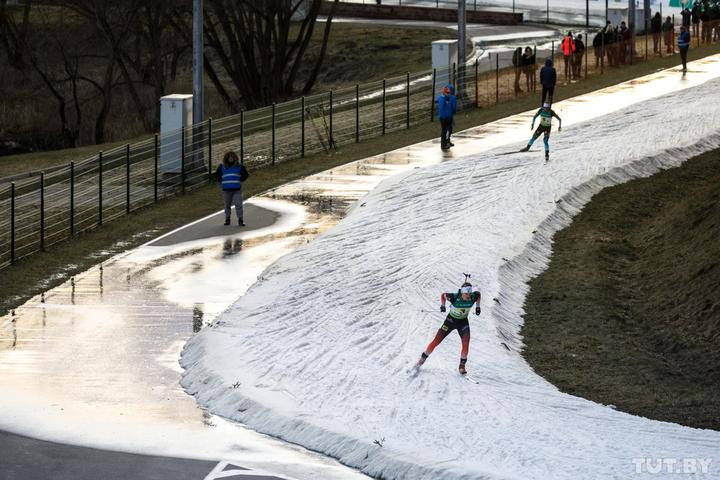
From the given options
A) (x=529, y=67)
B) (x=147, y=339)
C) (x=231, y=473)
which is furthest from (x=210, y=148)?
(x=231, y=473)

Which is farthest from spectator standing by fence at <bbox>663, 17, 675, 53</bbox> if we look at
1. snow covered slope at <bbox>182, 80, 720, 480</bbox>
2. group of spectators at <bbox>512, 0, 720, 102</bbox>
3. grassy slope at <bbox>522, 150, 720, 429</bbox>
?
grassy slope at <bbox>522, 150, 720, 429</bbox>

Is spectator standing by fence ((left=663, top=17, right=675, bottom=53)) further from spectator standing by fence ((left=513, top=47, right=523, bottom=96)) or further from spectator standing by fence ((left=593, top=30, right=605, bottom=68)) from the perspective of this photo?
spectator standing by fence ((left=513, top=47, right=523, bottom=96))

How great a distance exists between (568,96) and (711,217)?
20.9m

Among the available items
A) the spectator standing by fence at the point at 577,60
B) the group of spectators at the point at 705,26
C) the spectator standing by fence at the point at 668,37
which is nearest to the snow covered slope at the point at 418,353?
the spectator standing by fence at the point at 577,60

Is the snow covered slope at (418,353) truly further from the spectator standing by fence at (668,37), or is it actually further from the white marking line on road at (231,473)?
the spectator standing by fence at (668,37)

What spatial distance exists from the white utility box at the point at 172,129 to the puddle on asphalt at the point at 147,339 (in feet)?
9.95

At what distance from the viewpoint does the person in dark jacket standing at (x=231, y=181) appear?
28.9 metres

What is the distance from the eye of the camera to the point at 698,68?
52.4 meters

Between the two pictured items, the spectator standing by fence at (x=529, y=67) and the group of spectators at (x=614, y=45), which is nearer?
the spectator standing by fence at (x=529, y=67)

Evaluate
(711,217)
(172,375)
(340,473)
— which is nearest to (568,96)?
(711,217)

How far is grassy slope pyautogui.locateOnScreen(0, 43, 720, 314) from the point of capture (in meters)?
24.9

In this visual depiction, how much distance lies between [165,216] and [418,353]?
1267cm

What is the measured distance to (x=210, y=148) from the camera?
34.3m

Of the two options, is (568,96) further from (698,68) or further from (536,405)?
(536,405)
